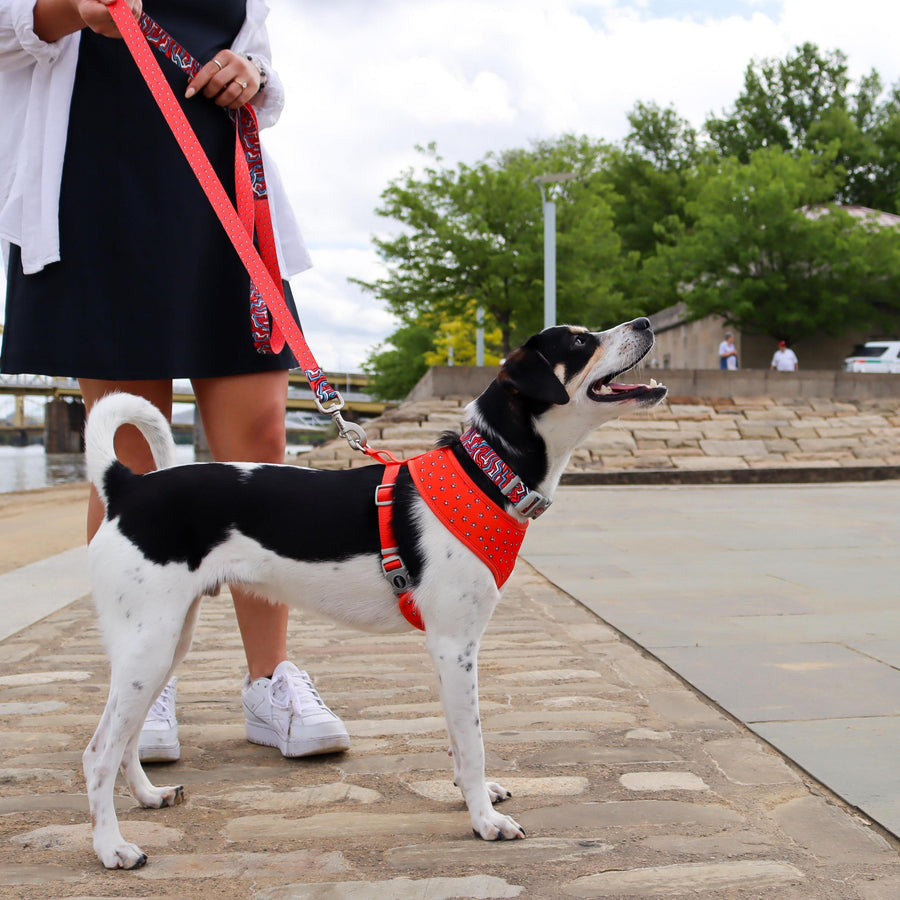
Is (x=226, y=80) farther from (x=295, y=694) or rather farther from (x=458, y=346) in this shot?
(x=458, y=346)

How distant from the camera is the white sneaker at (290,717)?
2.74 m

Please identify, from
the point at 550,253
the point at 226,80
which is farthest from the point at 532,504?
the point at 550,253

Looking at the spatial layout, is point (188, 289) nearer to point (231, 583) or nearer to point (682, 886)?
point (231, 583)

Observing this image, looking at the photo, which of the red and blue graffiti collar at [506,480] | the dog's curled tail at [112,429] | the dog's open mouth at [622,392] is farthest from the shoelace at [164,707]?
the dog's open mouth at [622,392]

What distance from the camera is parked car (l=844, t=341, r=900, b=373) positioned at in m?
28.6

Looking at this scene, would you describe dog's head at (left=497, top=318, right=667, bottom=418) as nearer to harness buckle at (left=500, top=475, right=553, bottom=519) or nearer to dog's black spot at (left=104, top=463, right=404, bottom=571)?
harness buckle at (left=500, top=475, right=553, bottom=519)

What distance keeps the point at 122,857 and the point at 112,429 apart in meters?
1.05

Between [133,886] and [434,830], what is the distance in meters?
0.73

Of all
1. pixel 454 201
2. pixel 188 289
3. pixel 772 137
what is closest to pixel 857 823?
pixel 188 289

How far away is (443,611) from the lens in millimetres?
2268

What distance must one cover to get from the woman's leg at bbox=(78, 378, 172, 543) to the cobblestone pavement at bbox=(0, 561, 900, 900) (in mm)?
791

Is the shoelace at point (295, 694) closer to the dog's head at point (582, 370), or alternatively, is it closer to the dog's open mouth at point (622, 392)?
the dog's head at point (582, 370)

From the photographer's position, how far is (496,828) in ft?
7.23

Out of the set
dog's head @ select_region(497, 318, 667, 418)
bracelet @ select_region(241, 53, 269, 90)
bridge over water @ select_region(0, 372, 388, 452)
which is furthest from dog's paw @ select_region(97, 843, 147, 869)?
bridge over water @ select_region(0, 372, 388, 452)
